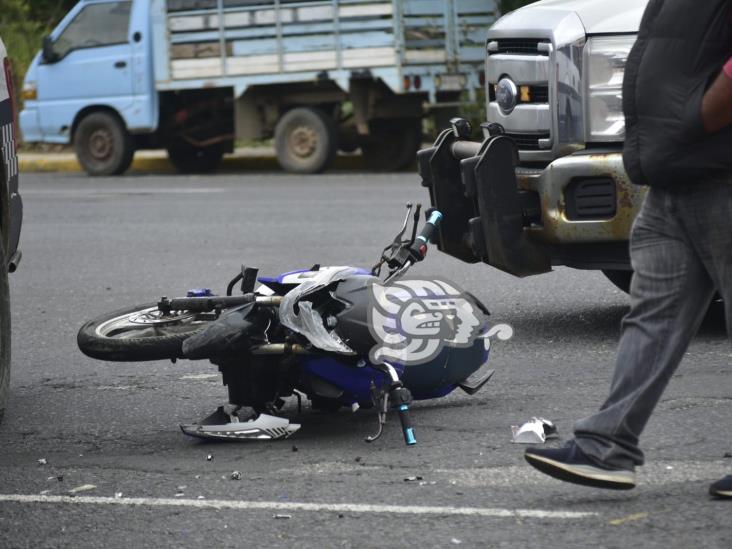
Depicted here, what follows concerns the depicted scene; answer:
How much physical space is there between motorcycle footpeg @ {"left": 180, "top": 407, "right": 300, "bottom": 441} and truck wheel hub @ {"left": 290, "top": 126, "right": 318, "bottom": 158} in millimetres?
12847

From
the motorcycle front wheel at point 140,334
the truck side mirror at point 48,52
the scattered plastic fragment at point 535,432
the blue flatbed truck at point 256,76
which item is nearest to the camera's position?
the scattered plastic fragment at point 535,432

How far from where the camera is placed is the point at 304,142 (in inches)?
712

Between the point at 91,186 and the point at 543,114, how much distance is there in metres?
11.4

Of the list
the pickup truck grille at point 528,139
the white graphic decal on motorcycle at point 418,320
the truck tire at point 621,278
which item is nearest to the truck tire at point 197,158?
the truck tire at point 621,278

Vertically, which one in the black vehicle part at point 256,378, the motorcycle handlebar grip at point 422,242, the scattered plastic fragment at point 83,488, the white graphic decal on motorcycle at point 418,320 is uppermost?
the motorcycle handlebar grip at point 422,242

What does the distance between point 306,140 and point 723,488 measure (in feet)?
45.9

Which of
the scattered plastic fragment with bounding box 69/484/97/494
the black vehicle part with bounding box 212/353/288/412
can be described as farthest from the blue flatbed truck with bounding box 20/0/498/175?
the scattered plastic fragment with bounding box 69/484/97/494

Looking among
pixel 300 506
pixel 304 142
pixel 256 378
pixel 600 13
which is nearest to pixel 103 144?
pixel 304 142

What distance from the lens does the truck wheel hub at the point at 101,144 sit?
19.0 meters

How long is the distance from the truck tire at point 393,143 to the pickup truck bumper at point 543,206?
11.8 meters

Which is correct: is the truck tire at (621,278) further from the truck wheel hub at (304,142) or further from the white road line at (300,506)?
the truck wheel hub at (304,142)

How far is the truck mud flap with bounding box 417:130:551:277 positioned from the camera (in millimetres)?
6559

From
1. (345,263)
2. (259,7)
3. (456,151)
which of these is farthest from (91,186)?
(456,151)

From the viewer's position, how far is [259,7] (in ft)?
59.4
